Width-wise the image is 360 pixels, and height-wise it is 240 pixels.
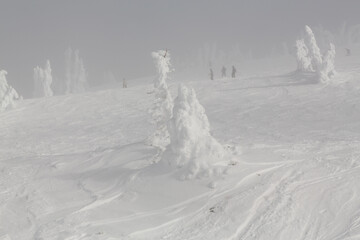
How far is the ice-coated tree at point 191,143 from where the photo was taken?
10.1 metres

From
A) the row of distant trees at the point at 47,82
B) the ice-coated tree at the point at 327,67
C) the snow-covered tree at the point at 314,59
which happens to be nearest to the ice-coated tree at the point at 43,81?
the row of distant trees at the point at 47,82

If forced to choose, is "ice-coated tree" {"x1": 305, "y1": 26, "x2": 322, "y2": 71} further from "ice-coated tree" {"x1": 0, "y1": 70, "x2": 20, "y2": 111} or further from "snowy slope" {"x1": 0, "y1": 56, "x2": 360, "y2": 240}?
"ice-coated tree" {"x1": 0, "y1": 70, "x2": 20, "y2": 111}

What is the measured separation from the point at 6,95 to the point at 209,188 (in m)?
29.2

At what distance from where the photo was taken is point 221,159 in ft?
34.2

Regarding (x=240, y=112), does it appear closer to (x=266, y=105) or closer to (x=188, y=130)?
(x=266, y=105)

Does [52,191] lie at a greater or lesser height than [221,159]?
lesser

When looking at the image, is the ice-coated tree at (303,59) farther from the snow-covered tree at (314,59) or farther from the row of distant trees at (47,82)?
the row of distant trees at (47,82)

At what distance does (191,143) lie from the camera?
34.3 ft

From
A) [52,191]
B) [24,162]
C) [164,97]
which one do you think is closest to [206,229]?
[52,191]

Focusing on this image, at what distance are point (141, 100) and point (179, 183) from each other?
75.4 ft

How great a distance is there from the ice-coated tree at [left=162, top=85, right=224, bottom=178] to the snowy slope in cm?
35

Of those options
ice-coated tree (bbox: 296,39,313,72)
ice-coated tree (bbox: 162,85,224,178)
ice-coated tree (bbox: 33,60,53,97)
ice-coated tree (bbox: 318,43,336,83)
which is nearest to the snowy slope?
ice-coated tree (bbox: 162,85,224,178)

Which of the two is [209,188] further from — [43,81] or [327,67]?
[43,81]

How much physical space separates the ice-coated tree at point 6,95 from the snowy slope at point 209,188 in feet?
47.3
